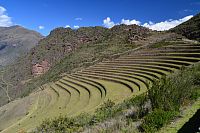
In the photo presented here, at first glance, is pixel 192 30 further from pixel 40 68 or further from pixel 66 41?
pixel 66 41

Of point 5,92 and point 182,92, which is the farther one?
point 5,92

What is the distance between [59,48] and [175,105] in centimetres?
12338

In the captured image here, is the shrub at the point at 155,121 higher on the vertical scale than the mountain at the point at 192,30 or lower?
lower

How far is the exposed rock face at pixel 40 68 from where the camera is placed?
126m

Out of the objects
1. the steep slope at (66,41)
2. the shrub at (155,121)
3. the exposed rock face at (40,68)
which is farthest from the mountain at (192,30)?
the exposed rock face at (40,68)

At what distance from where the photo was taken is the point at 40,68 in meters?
127

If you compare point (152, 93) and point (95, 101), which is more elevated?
point (152, 93)

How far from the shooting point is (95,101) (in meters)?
31.1

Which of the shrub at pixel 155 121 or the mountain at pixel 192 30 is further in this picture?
the mountain at pixel 192 30

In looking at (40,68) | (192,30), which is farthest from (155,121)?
(40,68)

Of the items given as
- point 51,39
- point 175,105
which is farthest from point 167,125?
point 51,39

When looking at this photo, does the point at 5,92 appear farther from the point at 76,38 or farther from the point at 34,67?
the point at 76,38

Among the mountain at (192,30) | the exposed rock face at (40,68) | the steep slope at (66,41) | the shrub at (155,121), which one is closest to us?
the shrub at (155,121)

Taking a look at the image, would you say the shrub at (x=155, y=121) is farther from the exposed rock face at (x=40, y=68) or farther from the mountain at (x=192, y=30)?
the exposed rock face at (x=40, y=68)
